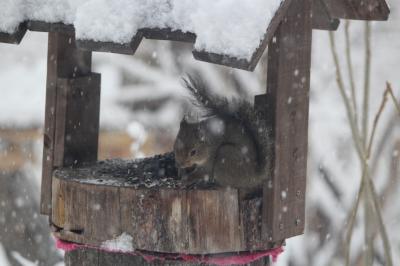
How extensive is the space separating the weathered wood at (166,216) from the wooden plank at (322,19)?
2.35 ft

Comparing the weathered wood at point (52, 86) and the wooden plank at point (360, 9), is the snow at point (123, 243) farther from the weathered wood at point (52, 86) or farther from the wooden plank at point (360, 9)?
the wooden plank at point (360, 9)

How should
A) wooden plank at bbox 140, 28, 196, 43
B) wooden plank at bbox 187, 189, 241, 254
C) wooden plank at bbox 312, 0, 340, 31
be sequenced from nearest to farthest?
wooden plank at bbox 140, 28, 196, 43
wooden plank at bbox 187, 189, 241, 254
wooden plank at bbox 312, 0, 340, 31

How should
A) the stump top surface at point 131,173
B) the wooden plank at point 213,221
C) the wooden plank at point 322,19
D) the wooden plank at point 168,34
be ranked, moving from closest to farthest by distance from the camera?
the wooden plank at point 168,34, the wooden plank at point 213,221, the stump top surface at point 131,173, the wooden plank at point 322,19

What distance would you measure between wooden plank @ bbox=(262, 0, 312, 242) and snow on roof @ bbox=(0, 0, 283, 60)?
256 millimetres

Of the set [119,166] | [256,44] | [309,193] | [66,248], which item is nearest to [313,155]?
[309,193]

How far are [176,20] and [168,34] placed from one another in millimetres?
45

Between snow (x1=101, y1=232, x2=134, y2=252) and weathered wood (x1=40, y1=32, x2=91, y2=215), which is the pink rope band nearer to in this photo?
snow (x1=101, y1=232, x2=134, y2=252)

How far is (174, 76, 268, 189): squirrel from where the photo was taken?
2.60 m

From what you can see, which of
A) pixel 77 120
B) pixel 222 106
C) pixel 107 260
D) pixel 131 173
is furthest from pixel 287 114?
pixel 77 120

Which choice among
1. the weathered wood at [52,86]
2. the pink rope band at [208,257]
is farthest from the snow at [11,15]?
the pink rope band at [208,257]

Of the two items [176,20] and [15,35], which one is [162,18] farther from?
[15,35]

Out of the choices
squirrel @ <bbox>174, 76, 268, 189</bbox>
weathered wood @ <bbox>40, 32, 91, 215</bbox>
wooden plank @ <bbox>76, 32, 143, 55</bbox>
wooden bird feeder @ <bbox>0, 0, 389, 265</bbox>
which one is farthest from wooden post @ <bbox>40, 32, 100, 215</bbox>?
wooden plank @ <bbox>76, 32, 143, 55</bbox>

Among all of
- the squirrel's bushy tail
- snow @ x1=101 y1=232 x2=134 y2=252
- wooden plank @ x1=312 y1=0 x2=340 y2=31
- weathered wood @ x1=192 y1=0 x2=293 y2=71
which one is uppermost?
wooden plank @ x1=312 y1=0 x2=340 y2=31

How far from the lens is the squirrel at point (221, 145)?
260cm
